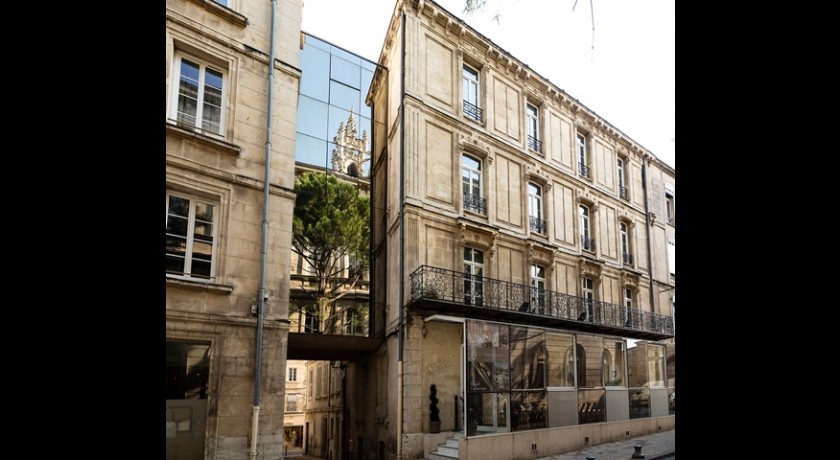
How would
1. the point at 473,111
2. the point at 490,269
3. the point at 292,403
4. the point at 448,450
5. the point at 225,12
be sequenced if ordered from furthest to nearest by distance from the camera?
1. the point at 292,403
2. the point at 473,111
3. the point at 490,269
4. the point at 448,450
5. the point at 225,12

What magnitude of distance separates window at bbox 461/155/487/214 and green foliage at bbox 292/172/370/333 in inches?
136

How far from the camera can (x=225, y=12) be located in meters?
11.0

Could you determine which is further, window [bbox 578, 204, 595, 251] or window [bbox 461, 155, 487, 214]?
window [bbox 578, 204, 595, 251]

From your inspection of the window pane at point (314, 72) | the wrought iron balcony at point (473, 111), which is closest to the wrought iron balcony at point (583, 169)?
the wrought iron balcony at point (473, 111)

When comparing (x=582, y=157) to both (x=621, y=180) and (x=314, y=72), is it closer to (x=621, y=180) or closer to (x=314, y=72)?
(x=621, y=180)

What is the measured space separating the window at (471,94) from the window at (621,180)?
9.04 meters

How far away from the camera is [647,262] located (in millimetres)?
24500

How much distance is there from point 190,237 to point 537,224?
1223 centimetres

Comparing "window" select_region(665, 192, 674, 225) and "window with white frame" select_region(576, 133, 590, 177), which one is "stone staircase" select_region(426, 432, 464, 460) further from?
"window" select_region(665, 192, 674, 225)

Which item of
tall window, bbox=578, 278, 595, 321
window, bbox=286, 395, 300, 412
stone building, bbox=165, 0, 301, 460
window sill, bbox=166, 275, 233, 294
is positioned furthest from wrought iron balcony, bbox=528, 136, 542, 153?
window, bbox=286, 395, 300, 412

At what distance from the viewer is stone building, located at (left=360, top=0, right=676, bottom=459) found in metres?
13.7

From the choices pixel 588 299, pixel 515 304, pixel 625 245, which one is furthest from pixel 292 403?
pixel 515 304
